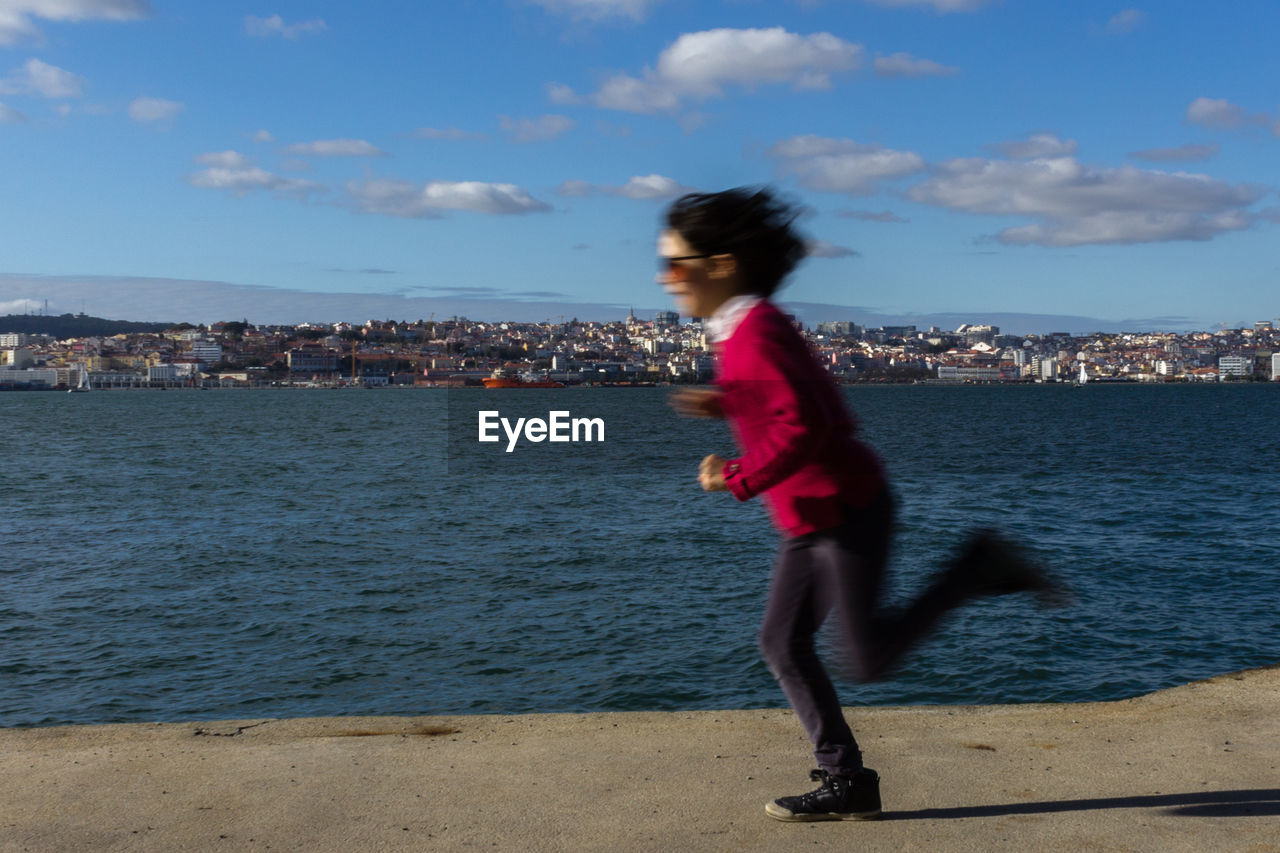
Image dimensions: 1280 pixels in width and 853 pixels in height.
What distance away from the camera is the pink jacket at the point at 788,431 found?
2.82 m

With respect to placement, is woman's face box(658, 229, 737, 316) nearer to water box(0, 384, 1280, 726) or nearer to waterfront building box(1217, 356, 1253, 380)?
water box(0, 384, 1280, 726)

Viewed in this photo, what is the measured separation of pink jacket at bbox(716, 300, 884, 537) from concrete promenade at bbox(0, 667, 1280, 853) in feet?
3.12

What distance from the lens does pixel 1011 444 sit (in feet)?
158

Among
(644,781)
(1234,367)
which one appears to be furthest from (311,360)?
(644,781)

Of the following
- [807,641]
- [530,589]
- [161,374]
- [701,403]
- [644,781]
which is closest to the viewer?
[701,403]

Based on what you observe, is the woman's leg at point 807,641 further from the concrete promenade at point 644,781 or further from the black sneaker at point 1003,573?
the black sneaker at point 1003,573

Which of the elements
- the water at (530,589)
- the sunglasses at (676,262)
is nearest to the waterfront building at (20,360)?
the water at (530,589)

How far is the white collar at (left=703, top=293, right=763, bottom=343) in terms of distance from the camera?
118 inches

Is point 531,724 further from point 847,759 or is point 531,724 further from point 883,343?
point 883,343

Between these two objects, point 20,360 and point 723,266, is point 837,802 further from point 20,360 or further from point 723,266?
point 20,360

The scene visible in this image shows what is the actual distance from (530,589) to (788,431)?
41.5 ft

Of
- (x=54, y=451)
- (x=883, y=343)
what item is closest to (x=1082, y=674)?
(x=54, y=451)

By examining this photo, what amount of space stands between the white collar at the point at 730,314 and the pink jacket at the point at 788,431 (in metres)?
0.03

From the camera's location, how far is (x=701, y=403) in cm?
296
